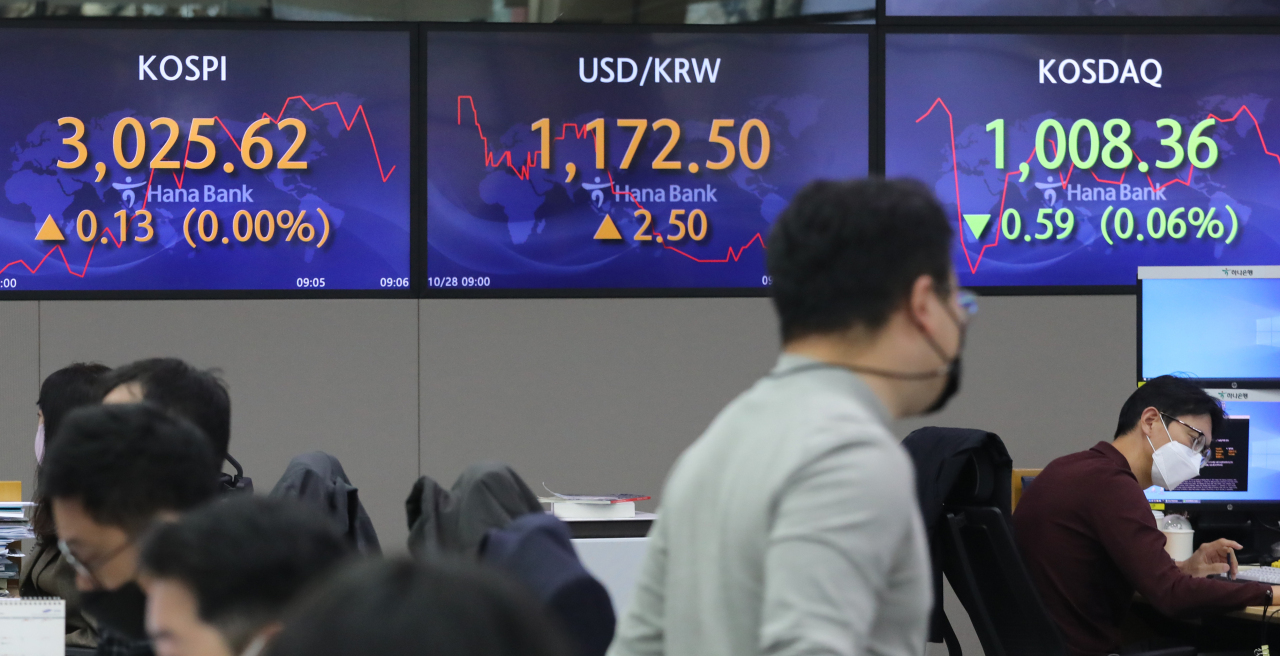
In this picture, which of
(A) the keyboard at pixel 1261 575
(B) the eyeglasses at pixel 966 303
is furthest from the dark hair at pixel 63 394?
(A) the keyboard at pixel 1261 575

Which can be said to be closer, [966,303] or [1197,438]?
[966,303]

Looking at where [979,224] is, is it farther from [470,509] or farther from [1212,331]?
[470,509]

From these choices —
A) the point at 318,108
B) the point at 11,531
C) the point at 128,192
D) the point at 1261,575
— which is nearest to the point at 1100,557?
the point at 1261,575

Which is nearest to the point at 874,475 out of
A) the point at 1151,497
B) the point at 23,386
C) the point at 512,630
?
the point at 512,630

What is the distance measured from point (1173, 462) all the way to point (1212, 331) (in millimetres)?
736

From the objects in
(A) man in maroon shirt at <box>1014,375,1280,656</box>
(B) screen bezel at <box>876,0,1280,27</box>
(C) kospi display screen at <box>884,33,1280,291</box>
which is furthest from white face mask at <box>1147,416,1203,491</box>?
(B) screen bezel at <box>876,0,1280,27</box>

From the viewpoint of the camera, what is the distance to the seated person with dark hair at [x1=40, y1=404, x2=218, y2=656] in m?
1.42

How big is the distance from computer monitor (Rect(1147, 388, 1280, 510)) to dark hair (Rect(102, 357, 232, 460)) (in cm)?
276

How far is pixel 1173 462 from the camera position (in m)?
3.21

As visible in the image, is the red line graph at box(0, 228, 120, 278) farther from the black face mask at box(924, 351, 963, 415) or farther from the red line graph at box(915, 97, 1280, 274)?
the black face mask at box(924, 351, 963, 415)

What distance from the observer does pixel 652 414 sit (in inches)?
165

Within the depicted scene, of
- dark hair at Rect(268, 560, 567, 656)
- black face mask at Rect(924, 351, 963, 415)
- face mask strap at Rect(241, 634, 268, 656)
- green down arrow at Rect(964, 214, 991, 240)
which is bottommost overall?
face mask strap at Rect(241, 634, 268, 656)

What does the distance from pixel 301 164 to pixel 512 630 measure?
376 cm

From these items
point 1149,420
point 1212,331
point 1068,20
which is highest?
point 1068,20
